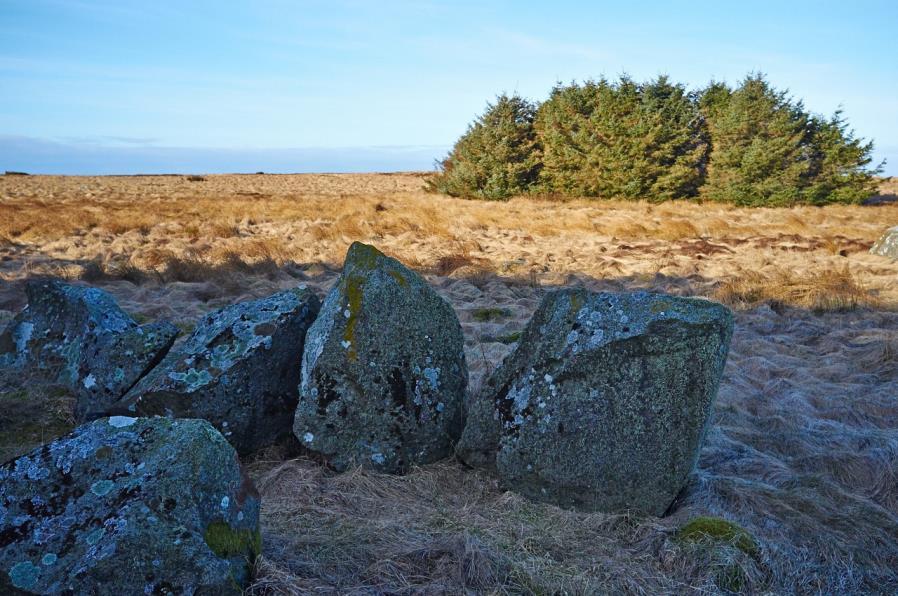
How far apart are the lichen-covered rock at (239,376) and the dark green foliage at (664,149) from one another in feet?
81.2

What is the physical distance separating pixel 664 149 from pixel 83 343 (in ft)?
85.1

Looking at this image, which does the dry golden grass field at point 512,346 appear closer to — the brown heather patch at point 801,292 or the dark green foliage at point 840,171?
the brown heather patch at point 801,292

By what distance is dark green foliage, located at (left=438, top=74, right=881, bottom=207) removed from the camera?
27.4 m

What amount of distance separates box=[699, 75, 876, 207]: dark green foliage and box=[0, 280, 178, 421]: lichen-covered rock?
87.5 ft

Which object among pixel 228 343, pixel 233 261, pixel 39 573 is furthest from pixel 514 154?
pixel 39 573

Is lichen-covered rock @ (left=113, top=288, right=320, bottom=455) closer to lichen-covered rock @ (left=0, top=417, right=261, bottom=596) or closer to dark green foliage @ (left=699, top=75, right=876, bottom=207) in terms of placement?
lichen-covered rock @ (left=0, top=417, right=261, bottom=596)

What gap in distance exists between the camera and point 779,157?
1073 inches

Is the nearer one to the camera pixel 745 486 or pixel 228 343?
pixel 745 486

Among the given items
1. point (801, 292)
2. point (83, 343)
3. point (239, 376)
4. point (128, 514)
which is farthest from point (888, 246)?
point (128, 514)

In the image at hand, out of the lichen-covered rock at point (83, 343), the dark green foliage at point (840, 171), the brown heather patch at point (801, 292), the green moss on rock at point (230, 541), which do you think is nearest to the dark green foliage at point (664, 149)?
the dark green foliage at point (840, 171)

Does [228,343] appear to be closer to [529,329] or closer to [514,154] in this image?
[529,329]

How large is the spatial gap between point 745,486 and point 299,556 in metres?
2.86

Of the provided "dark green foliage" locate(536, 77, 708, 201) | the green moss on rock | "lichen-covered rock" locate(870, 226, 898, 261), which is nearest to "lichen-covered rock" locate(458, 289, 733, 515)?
the green moss on rock

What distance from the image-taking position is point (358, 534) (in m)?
3.46
